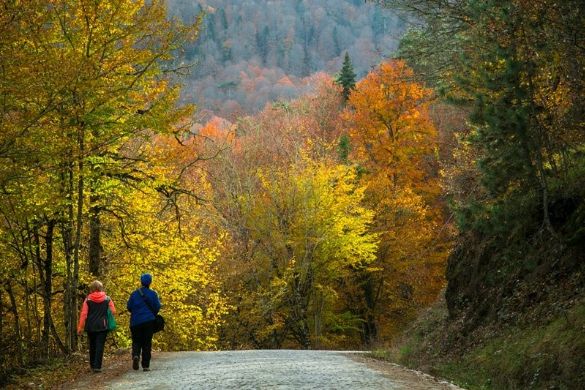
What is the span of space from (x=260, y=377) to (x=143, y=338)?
2.75 metres

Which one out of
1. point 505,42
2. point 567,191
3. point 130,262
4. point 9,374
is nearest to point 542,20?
point 505,42

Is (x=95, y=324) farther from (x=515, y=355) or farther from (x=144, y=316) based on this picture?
(x=515, y=355)

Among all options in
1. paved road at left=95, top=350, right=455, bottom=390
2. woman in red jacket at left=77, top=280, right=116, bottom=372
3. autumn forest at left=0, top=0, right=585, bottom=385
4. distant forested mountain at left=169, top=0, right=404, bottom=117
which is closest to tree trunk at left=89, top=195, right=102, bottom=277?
autumn forest at left=0, top=0, right=585, bottom=385

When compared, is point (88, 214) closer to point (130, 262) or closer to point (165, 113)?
point (130, 262)

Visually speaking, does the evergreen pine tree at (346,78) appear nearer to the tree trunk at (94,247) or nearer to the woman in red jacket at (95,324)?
the tree trunk at (94,247)

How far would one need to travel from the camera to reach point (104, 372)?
11.7 metres

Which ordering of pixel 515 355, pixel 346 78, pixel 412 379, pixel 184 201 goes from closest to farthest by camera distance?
1. pixel 515 355
2. pixel 412 379
3. pixel 184 201
4. pixel 346 78

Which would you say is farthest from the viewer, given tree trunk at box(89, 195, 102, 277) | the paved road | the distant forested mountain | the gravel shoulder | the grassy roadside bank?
the distant forested mountain

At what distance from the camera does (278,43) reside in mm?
124812

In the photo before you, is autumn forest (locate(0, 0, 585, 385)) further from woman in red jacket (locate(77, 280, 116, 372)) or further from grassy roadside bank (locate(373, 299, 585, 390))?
woman in red jacket (locate(77, 280, 116, 372))

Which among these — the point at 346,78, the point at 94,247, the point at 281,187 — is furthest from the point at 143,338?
the point at 346,78

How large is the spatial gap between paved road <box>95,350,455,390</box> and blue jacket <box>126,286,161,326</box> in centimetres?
93

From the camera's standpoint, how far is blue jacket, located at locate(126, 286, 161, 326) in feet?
37.9

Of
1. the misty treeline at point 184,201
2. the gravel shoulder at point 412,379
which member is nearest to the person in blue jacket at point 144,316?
the misty treeline at point 184,201
